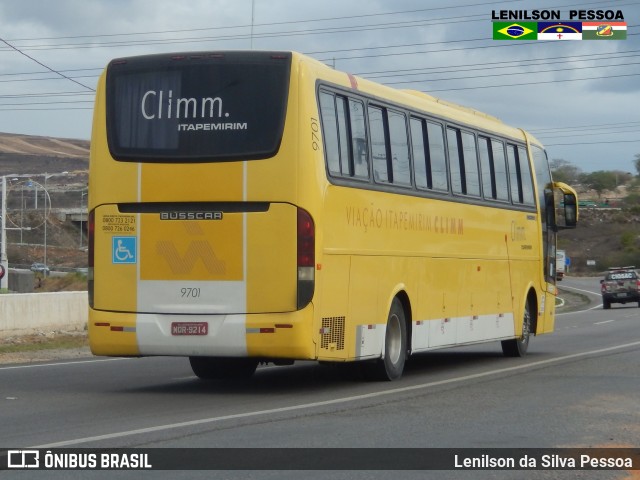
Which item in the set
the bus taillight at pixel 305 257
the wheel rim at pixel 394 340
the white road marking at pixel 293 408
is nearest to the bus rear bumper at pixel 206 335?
the bus taillight at pixel 305 257

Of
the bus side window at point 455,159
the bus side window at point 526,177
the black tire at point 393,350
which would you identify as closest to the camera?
the black tire at point 393,350

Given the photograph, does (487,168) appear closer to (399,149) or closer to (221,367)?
(399,149)

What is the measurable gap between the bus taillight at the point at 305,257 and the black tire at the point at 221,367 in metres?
2.97

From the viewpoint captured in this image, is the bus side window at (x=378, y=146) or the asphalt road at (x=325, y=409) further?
the bus side window at (x=378, y=146)

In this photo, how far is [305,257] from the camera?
14211mm

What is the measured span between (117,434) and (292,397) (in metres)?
3.76

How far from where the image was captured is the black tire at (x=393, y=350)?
1630cm

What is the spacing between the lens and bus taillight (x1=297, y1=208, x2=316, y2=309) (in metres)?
14.2

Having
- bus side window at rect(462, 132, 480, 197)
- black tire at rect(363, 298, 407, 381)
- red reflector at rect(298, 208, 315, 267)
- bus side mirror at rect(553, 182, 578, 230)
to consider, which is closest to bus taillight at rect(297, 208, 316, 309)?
red reflector at rect(298, 208, 315, 267)

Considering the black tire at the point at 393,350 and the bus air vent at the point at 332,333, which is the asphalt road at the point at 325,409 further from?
the bus air vent at the point at 332,333

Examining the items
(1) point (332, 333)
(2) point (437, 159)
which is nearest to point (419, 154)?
(2) point (437, 159)

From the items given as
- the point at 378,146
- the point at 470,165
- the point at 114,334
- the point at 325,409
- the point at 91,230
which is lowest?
the point at 325,409

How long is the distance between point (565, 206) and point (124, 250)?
11737 mm

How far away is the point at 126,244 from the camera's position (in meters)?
14.8
